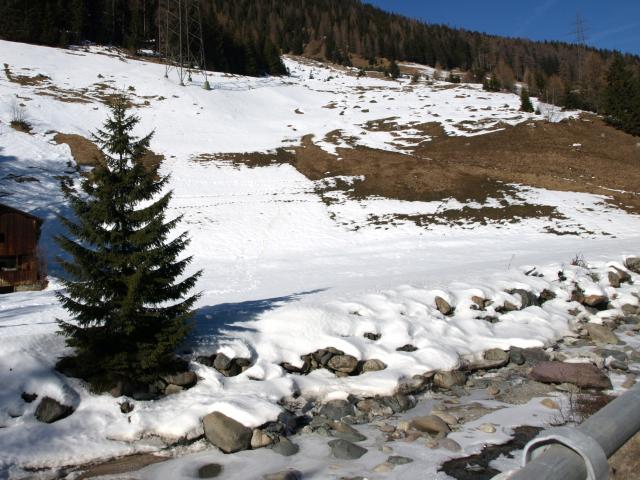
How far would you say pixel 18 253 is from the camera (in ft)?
72.9

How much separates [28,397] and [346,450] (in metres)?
5.53

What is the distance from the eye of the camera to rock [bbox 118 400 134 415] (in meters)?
8.08

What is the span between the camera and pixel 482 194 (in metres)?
35.1

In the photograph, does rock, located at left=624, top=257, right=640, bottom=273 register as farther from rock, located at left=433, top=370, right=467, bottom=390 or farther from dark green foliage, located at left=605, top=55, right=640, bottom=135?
dark green foliage, located at left=605, top=55, right=640, bottom=135

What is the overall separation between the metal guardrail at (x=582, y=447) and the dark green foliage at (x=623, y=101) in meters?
61.1

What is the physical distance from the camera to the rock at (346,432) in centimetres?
755

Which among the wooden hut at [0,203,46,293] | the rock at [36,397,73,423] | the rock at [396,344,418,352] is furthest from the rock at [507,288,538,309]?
the wooden hut at [0,203,46,293]

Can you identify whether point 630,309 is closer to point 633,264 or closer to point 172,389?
point 633,264

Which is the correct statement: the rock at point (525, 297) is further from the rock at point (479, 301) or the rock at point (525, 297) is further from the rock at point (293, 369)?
the rock at point (293, 369)

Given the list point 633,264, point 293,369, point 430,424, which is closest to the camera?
point 430,424

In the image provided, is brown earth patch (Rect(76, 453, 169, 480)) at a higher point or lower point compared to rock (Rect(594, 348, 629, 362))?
lower

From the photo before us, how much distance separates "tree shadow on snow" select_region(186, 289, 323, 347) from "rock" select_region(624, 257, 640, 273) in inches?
536

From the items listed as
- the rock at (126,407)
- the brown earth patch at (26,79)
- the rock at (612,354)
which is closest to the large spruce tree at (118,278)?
the rock at (126,407)

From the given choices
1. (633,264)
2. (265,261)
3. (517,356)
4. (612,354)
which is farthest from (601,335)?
(265,261)
